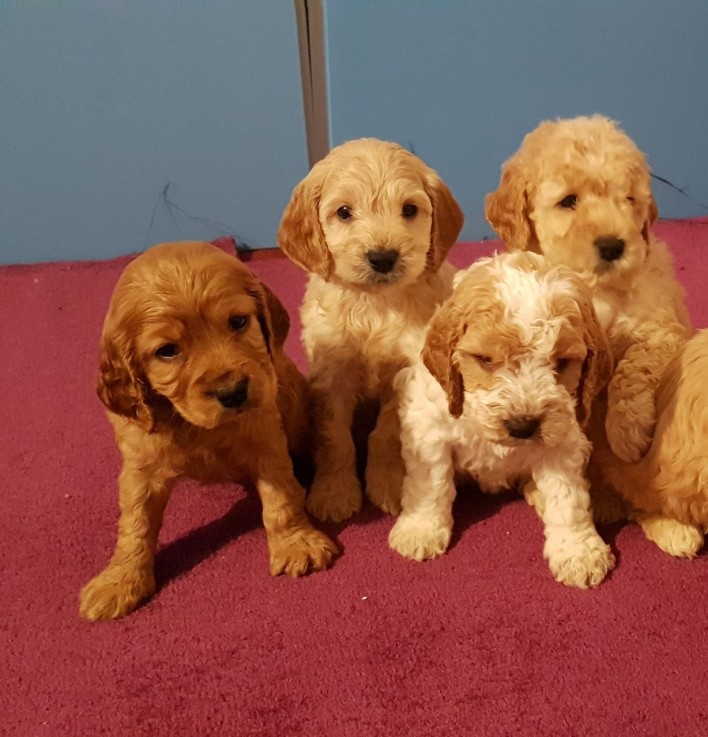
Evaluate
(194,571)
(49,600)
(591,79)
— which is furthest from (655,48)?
(49,600)

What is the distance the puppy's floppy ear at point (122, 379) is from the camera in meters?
2.05

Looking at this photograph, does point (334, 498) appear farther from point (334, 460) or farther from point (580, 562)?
point (580, 562)

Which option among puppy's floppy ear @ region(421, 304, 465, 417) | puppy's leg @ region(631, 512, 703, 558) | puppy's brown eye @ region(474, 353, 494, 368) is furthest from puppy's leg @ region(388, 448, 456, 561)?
puppy's leg @ region(631, 512, 703, 558)

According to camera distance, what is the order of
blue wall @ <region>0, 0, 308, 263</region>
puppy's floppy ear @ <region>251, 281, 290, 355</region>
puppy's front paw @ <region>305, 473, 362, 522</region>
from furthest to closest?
blue wall @ <region>0, 0, 308, 263</region>, puppy's front paw @ <region>305, 473, 362, 522</region>, puppy's floppy ear @ <region>251, 281, 290, 355</region>

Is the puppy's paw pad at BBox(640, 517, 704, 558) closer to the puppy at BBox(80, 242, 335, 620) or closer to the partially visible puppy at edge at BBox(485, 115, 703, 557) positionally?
the partially visible puppy at edge at BBox(485, 115, 703, 557)

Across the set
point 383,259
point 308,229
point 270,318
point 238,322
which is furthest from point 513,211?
point 238,322

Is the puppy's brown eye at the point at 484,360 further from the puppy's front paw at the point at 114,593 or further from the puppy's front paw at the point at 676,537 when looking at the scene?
the puppy's front paw at the point at 114,593

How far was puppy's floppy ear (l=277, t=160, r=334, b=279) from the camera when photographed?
2.58 m

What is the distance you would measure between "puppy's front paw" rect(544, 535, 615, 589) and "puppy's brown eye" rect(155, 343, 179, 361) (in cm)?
136

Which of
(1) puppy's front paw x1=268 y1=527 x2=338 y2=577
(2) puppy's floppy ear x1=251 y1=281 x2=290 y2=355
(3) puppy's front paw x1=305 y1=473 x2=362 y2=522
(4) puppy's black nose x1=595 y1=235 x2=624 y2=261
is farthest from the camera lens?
(3) puppy's front paw x1=305 y1=473 x2=362 y2=522

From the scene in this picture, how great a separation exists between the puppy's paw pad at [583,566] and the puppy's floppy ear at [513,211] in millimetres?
1029

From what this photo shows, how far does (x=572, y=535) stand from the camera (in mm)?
2422

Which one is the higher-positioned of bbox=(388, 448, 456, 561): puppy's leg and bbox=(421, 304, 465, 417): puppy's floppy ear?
bbox=(421, 304, 465, 417): puppy's floppy ear

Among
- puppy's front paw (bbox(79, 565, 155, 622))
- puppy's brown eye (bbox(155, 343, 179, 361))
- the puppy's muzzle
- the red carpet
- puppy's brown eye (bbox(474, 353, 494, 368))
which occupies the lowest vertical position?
the red carpet
